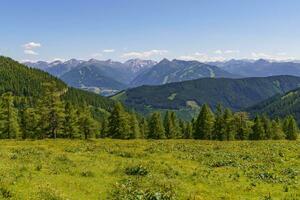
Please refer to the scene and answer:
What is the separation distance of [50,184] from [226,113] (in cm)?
8861

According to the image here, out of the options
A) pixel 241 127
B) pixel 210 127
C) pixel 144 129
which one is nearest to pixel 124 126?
pixel 210 127

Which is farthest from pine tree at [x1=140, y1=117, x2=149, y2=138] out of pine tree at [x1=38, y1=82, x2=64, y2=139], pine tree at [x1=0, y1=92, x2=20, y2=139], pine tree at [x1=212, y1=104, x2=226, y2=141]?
pine tree at [x1=38, y1=82, x2=64, y2=139]

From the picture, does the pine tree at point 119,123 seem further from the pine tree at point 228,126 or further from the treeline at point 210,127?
the pine tree at point 228,126

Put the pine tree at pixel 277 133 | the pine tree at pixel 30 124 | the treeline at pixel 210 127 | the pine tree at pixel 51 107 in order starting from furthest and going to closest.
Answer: the pine tree at pixel 277 133, the treeline at pixel 210 127, the pine tree at pixel 30 124, the pine tree at pixel 51 107

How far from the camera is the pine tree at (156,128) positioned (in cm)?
11381

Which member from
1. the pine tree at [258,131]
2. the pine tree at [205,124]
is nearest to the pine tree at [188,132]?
the pine tree at [205,124]

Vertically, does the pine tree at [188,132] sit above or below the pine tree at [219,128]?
below

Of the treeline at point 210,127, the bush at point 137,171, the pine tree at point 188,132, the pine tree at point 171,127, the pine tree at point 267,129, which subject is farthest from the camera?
the pine tree at point 188,132

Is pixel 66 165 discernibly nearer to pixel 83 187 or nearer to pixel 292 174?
pixel 83 187

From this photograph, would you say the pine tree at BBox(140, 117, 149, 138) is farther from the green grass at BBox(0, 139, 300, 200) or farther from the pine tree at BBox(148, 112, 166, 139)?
the green grass at BBox(0, 139, 300, 200)

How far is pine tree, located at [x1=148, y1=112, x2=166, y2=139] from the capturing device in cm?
11381

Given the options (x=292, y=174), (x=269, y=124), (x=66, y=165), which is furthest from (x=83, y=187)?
(x=269, y=124)

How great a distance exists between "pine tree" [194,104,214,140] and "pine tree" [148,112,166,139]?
36.1ft

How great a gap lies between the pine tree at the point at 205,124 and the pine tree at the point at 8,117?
51.5 m
